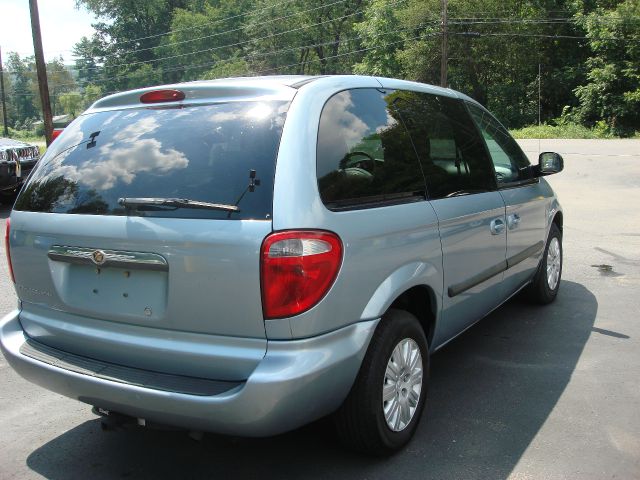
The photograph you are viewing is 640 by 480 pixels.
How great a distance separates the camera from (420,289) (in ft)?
10.4

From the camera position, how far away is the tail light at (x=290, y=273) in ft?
7.69

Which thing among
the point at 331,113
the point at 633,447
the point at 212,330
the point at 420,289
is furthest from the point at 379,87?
the point at 633,447

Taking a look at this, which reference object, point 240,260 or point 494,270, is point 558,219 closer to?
point 494,270

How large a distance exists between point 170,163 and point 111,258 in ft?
1.57

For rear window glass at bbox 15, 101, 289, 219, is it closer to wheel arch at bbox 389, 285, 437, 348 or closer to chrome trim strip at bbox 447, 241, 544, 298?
wheel arch at bbox 389, 285, 437, 348

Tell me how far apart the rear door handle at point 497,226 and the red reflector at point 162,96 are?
6.88ft

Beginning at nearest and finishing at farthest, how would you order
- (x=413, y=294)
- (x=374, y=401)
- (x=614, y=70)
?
1. (x=374, y=401)
2. (x=413, y=294)
3. (x=614, y=70)

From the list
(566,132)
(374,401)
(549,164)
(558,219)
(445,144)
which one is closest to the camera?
(374,401)

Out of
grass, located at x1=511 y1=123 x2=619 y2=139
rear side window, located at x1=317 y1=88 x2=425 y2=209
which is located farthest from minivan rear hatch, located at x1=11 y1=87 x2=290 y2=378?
grass, located at x1=511 y1=123 x2=619 y2=139

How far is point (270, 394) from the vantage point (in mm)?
2309

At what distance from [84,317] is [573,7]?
47.7m

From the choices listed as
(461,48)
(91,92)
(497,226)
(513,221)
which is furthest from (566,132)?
(91,92)

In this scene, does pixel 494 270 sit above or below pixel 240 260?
below

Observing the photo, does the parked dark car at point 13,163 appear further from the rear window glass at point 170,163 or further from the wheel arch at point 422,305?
the wheel arch at point 422,305
